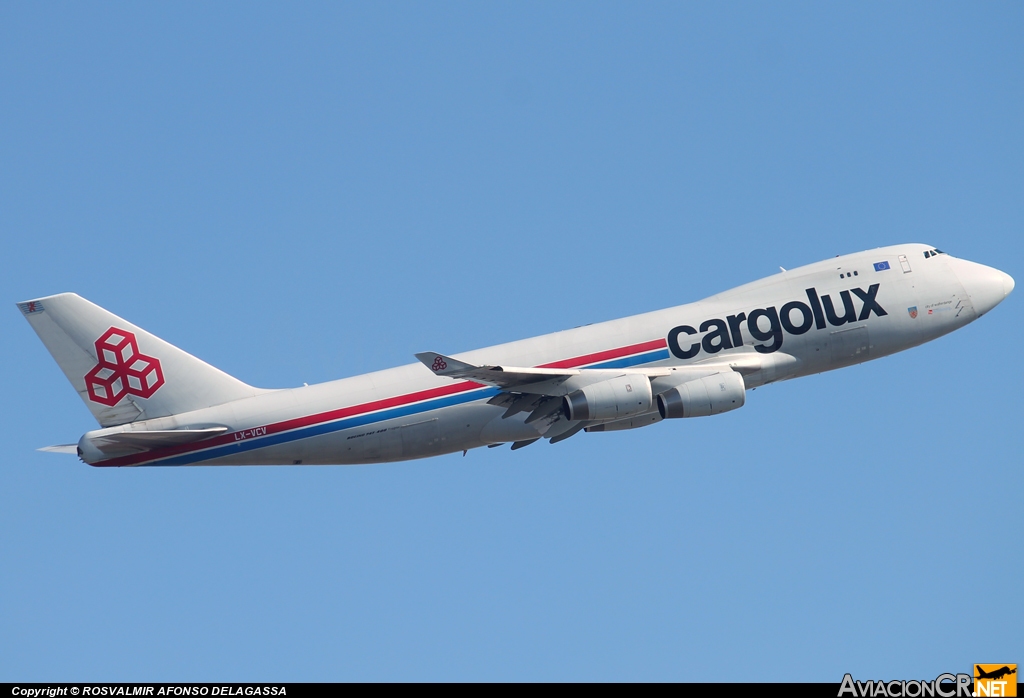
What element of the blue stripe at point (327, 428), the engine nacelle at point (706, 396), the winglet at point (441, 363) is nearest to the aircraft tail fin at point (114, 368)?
→ the blue stripe at point (327, 428)

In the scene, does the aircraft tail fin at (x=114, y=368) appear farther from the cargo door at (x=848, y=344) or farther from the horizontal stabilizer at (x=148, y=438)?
the cargo door at (x=848, y=344)

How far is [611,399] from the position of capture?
47812mm

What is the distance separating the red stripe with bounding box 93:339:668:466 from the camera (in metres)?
49.0

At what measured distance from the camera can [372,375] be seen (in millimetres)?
50812

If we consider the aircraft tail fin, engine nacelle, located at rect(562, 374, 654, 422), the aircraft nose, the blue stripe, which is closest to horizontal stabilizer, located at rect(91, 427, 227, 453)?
the blue stripe

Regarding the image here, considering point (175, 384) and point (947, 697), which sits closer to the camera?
point (947, 697)

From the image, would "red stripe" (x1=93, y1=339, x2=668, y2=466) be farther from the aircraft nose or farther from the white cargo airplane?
the aircraft nose

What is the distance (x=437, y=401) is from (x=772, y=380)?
14.1 metres

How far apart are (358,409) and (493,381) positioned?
232 inches

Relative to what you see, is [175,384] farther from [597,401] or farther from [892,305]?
[892,305]

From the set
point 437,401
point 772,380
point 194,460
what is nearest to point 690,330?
point 772,380

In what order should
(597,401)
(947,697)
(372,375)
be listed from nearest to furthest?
1. (947,697)
2. (597,401)
3. (372,375)

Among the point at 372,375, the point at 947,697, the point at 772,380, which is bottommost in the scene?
the point at 947,697

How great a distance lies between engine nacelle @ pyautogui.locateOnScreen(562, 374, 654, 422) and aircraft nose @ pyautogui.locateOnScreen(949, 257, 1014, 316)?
16148 millimetres
